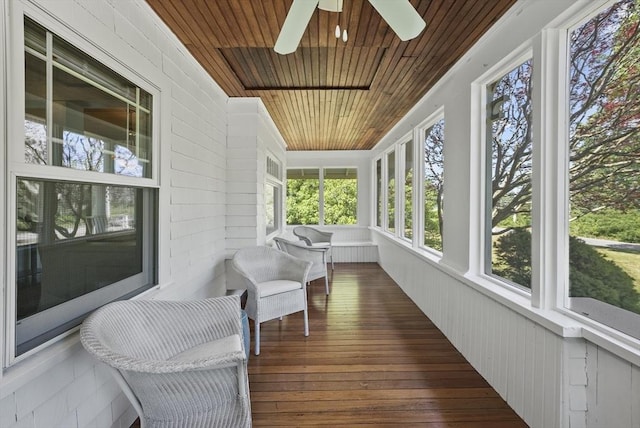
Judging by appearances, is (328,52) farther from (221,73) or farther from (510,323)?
(510,323)

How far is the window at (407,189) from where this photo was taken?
4595 mm

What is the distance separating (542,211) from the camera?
5.74 ft

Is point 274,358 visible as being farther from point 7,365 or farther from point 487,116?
point 487,116

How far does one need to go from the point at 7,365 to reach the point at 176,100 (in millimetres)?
2008

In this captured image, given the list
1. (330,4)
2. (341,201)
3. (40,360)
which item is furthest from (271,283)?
(341,201)

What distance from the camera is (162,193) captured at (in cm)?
229

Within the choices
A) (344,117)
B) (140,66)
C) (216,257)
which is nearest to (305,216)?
(344,117)

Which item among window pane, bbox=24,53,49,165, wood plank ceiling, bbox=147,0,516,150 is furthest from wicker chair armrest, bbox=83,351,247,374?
wood plank ceiling, bbox=147,0,516,150

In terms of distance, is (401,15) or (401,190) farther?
(401,190)

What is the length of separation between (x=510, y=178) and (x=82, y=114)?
256cm

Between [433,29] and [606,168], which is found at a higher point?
[433,29]

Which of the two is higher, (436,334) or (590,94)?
(590,94)

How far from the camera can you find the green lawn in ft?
4.42

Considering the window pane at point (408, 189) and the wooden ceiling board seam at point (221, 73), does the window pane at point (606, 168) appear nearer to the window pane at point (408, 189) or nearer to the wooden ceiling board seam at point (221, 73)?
the wooden ceiling board seam at point (221, 73)
